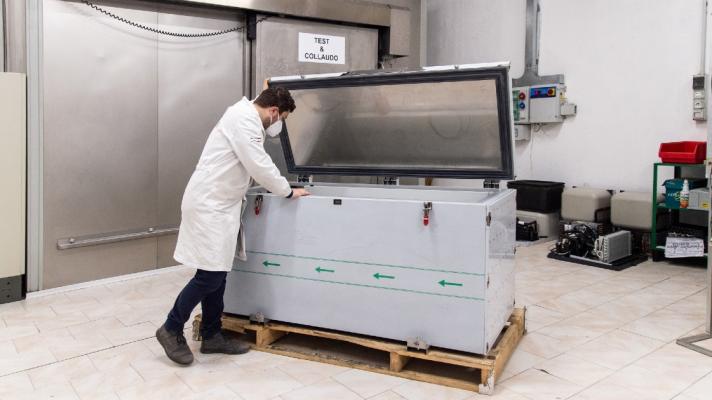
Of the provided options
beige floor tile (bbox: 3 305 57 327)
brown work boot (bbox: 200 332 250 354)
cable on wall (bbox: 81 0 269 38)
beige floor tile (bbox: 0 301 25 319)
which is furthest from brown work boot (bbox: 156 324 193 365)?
cable on wall (bbox: 81 0 269 38)

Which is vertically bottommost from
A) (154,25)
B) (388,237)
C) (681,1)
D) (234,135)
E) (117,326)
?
(117,326)

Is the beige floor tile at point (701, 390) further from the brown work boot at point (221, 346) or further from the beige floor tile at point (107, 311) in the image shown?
the beige floor tile at point (107, 311)

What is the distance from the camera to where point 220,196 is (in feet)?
7.75

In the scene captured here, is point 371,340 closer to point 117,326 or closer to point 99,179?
point 117,326

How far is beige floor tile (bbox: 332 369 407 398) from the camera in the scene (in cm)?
220

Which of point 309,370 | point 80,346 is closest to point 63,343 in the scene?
point 80,346

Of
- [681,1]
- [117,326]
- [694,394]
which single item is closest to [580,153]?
[681,1]

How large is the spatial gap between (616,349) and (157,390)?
6.77ft

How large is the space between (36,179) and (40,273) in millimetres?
614

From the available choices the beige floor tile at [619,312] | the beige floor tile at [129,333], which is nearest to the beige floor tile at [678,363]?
the beige floor tile at [619,312]

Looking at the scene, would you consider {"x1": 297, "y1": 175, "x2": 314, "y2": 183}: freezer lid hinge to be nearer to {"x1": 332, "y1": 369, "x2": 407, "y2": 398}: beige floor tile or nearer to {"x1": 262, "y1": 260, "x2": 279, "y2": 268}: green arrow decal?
{"x1": 262, "y1": 260, "x2": 279, "y2": 268}: green arrow decal

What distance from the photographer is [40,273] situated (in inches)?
143

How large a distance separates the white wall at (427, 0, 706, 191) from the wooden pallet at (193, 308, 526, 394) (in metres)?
3.08

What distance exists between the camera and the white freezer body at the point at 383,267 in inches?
86.1
